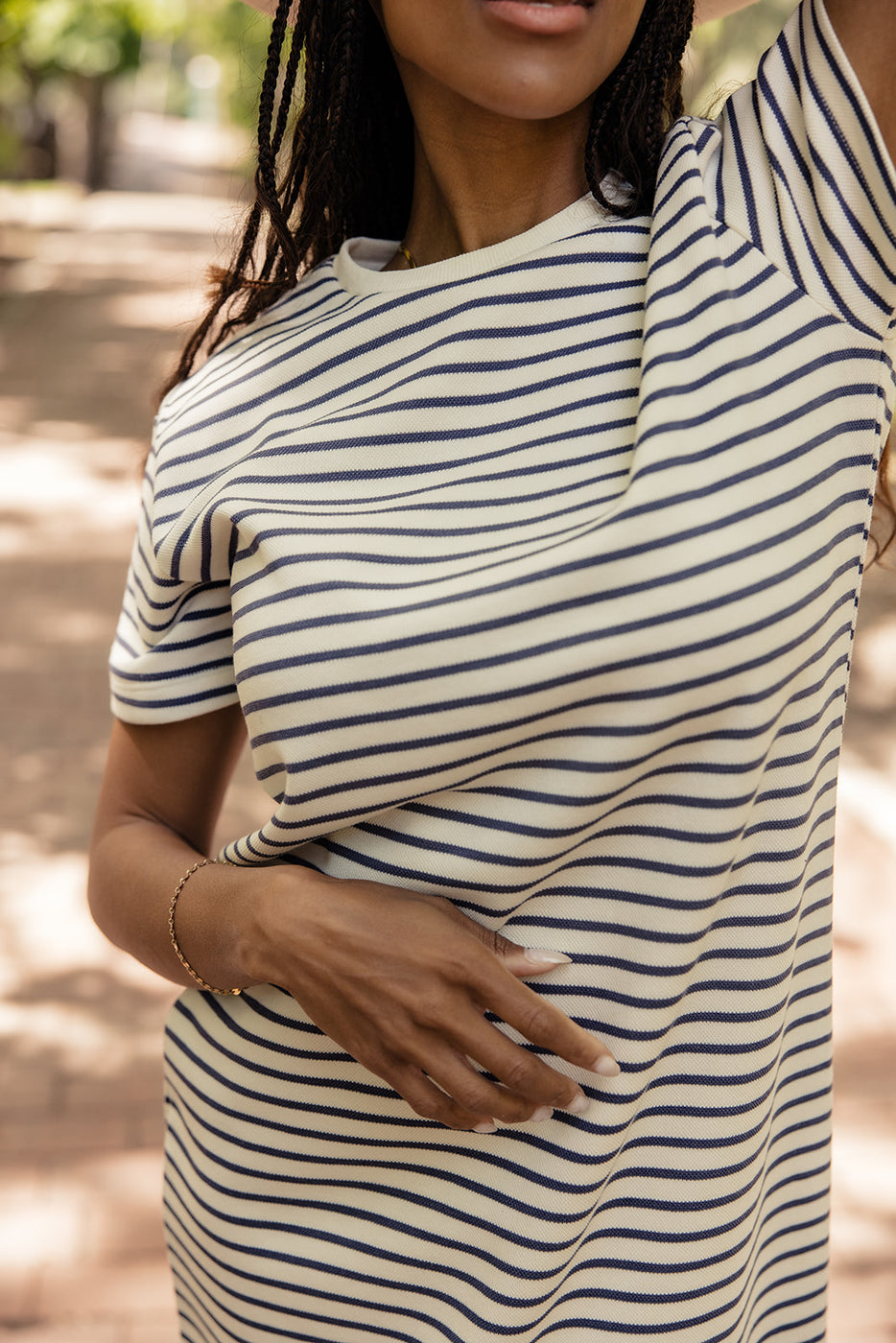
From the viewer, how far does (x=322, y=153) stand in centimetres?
164

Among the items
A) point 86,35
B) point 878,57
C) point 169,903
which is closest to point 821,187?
point 878,57

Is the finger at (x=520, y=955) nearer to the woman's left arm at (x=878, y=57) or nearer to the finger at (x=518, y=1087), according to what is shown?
the finger at (x=518, y=1087)

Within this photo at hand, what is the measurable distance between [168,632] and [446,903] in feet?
1.55

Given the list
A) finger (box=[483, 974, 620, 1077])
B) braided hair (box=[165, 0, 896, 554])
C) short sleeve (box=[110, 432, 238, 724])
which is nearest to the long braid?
braided hair (box=[165, 0, 896, 554])

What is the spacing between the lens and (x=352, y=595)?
1223mm

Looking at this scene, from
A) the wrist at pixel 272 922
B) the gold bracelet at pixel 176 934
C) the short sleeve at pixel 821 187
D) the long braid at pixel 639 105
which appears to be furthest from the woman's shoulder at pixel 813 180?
the gold bracelet at pixel 176 934

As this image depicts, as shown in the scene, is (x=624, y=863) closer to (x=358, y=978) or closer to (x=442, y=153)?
(x=358, y=978)

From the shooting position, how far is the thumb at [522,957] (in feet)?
3.95

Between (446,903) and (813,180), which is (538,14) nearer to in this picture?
(813,180)

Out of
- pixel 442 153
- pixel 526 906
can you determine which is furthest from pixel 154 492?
pixel 526 906

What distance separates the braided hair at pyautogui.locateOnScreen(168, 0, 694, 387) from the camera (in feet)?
5.21

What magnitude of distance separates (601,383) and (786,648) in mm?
286

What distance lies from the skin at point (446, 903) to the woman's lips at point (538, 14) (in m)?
0.01

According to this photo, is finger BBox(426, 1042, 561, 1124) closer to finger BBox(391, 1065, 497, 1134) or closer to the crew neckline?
finger BBox(391, 1065, 497, 1134)
